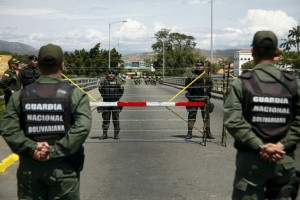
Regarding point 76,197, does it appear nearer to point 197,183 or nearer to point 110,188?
point 110,188

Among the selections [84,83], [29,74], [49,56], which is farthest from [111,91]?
[84,83]

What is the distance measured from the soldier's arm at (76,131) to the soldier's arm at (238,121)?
1.08 metres

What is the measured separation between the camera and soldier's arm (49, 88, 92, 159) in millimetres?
3287

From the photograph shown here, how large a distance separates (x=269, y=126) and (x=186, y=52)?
4189 inches

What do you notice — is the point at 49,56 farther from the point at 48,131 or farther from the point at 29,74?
the point at 29,74

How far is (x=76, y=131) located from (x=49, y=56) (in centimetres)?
62

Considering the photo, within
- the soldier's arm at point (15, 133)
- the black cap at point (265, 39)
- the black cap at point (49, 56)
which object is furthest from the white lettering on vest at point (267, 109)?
the soldier's arm at point (15, 133)

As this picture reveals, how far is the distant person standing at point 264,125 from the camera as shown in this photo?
3.26m

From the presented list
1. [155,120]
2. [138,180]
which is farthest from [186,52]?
[138,180]

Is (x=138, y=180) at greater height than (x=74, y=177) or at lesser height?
lesser

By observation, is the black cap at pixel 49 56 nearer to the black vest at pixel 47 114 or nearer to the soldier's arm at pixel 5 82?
the black vest at pixel 47 114

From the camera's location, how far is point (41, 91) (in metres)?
3.42

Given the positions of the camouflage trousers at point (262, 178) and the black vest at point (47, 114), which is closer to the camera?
the camouflage trousers at point (262, 178)

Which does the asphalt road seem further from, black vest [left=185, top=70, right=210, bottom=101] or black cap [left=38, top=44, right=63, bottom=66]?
black cap [left=38, top=44, right=63, bottom=66]
